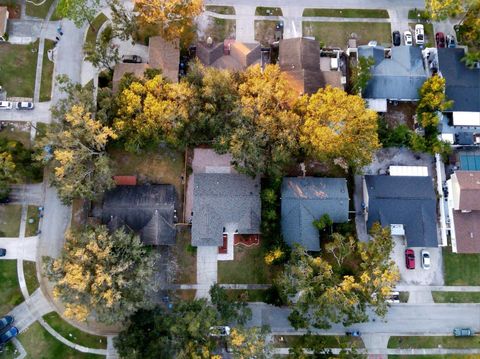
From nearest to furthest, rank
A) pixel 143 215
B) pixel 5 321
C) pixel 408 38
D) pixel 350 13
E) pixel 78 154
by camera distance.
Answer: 1. pixel 78 154
2. pixel 5 321
3. pixel 143 215
4. pixel 408 38
5. pixel 350 13

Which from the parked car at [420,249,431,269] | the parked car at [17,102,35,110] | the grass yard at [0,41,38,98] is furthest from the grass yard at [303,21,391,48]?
the parked car at [17,102,35,110]

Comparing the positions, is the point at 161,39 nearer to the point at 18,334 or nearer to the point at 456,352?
the point at 18,334

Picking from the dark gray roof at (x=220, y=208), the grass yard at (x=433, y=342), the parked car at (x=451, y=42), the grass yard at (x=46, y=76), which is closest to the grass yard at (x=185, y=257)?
the dark gray roof at (x=220, y=208)

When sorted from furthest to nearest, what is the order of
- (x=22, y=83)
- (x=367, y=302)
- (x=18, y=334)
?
(x=22, y=83) < (x=18, y=334) < (x=367, y=302)

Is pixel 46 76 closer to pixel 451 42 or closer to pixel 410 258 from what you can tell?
pixel 410 258

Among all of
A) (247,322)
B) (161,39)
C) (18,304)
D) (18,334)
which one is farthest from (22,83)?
(247,322)

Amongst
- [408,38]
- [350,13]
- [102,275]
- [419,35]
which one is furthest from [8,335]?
[419,35]
